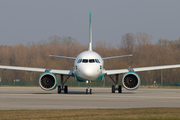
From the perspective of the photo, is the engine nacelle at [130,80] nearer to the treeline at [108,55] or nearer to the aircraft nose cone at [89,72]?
the aircraft nose cone at [89,72]

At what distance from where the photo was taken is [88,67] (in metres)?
27.5

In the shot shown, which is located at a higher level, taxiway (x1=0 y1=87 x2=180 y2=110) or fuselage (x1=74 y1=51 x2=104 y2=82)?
fuselage (x1=74 y1=51 x2=104 y2=82)

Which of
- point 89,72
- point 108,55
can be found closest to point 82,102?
point 89,72

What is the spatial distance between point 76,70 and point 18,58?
6988 centimetres

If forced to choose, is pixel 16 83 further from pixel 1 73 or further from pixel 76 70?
pixel 76 70

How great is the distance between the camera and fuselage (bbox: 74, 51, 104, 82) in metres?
27.5

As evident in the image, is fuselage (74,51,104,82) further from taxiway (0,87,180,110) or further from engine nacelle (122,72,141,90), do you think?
taxiway (0,87,180,110)

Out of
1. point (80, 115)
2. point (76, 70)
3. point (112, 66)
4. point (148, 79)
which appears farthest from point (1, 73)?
point (80, 115)

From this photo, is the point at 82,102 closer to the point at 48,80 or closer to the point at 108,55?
the point at 48,80

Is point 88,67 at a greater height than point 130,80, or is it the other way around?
point 88,67

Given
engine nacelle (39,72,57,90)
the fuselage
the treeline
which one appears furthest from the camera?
the treeline

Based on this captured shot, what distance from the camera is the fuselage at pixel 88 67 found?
27.5 metres

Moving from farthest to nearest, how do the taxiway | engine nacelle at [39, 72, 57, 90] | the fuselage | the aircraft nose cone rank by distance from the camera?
engine nacelle at [39, 72, 57, 90] < the fuselage < the aircraft nose cone < the taxiway

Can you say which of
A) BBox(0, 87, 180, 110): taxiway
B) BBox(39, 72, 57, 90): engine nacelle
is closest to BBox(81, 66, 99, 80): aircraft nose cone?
BBox(39, 72, 57, 90): engine nacelle
